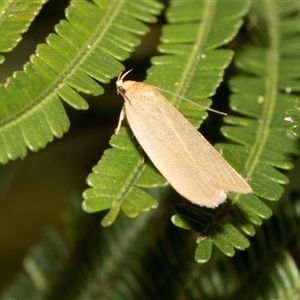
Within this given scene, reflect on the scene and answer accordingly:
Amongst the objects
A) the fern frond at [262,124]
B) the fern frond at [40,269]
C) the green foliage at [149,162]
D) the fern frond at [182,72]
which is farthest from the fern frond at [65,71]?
the fern frond at [40,269]

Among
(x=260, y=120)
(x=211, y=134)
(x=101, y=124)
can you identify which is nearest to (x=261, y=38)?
(x=211, y=134)

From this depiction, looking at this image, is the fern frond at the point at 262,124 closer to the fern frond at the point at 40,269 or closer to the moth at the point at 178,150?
the moth at the point at 178,150

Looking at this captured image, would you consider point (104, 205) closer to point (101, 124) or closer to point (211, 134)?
point (211, 134)

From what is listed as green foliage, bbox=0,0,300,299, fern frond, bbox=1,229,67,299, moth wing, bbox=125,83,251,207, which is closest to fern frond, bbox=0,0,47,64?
green foliage, bbox=0,0,300,299

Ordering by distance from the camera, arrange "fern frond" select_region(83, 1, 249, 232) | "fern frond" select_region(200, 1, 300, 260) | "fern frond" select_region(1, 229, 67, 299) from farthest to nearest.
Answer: "fern frond" select_region(1, 229, 67, 299) → "fern frond" select_region(200, 1, 300, 260) → "fern frond" select_region(83, 1, 249, 232)

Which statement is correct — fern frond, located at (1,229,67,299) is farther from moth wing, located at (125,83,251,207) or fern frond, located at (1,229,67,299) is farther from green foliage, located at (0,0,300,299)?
moth wing, located at (125,83,251,207)

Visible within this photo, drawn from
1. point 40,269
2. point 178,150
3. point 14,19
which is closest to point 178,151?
point 178,150
